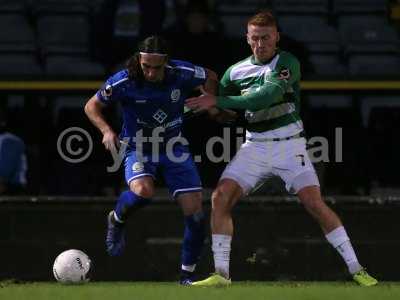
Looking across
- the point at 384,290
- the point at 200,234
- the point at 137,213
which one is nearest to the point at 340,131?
the point at 137,213

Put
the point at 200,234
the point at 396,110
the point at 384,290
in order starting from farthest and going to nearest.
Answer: the point at 396,110 → the point at 200,234 → the point at 384,290

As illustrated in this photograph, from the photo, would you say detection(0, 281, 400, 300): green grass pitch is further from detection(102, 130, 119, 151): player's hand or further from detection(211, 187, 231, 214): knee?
detection(102, 130, 119, 151): player's hand

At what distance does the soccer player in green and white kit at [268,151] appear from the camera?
8.22m

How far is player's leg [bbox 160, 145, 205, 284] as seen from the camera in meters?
8.58

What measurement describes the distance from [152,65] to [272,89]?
0.83 metres

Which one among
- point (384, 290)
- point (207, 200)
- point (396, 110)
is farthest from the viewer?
point (396, 110)

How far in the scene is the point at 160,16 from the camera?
11.0 meters

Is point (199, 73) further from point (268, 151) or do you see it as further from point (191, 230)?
point (191, 230)

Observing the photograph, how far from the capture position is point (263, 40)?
8.22 m

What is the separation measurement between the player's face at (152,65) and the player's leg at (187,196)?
0.53 metres

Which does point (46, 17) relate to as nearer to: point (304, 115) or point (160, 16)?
point (160, 16)

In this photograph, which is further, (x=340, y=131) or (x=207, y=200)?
(x=340, y=131)

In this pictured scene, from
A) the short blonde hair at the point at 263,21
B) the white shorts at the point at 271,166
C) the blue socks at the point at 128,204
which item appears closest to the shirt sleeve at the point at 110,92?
the blue socks at the point at 128,204

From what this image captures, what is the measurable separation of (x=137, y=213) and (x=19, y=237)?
0.97 metres
